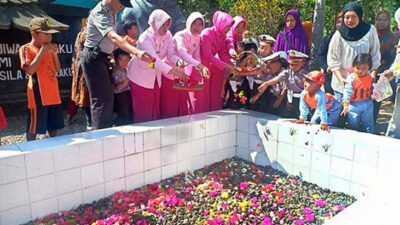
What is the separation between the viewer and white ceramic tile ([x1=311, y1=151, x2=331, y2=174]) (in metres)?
3.38

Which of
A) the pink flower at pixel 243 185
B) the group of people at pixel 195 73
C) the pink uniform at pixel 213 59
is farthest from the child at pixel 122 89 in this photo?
the pink flower at pixel 243 185

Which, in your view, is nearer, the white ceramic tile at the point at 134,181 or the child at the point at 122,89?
the white ceramic tile at the point at 134,181

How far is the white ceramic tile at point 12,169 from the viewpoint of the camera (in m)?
2.55

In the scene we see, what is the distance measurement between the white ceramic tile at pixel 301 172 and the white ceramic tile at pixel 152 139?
1.42 metres

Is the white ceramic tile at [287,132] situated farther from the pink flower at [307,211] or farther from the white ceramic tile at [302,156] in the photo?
the pink flower at [307,211]

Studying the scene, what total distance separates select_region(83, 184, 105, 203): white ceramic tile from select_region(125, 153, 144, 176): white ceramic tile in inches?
10.7

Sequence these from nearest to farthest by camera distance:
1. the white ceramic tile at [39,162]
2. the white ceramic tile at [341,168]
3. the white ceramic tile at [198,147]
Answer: the white ceramic tile at [39,162], the white ceramic tile at [341,168], the white ceramic tile at [198,147]

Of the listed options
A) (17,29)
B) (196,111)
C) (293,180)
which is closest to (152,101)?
(196,111)

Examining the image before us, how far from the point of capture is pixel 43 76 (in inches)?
149

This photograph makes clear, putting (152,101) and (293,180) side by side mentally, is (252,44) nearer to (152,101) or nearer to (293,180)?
(152,101)

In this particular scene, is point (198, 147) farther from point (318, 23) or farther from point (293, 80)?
point (318, 23)

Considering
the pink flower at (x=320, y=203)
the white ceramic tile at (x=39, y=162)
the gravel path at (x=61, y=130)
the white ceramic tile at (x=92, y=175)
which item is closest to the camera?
the white ceramic tile at (x=39, y=162)

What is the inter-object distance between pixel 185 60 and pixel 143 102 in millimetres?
662

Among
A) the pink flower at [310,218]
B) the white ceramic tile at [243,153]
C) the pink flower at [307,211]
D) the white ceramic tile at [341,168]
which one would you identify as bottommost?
the pink flower at [310,218]
